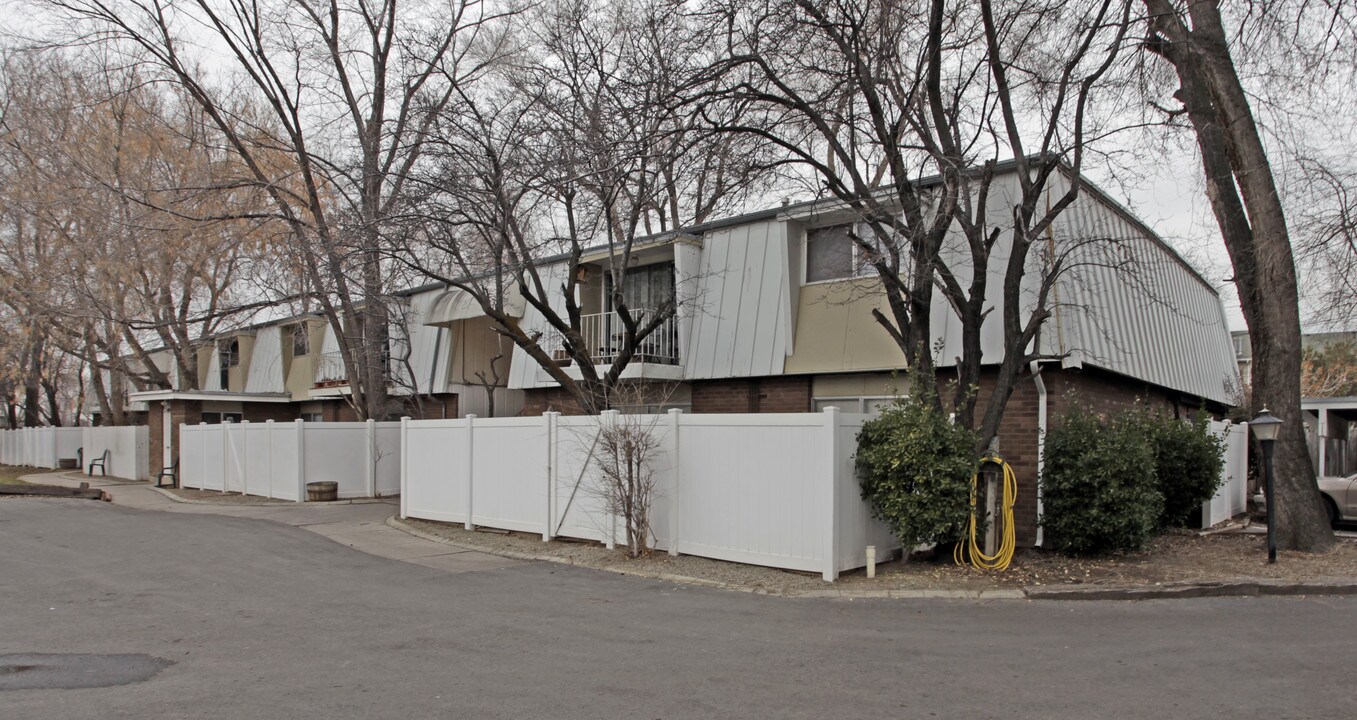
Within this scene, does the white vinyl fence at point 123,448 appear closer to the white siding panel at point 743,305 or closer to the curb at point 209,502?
the curb at point 209,502

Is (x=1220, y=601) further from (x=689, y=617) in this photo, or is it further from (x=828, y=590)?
(x=689, y=617)

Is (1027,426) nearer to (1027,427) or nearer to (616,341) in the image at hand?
(1027,427)

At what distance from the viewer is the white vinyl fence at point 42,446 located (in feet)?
112

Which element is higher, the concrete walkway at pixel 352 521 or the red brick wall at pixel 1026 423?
the red brick wall at pixel 1026 423

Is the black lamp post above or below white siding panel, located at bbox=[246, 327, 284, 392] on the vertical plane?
below

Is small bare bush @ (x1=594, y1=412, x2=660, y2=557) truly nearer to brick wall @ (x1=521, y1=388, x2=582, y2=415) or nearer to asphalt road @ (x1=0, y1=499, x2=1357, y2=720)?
asphalt road @ (x1=0, y1=499, x2=1357, y2=720)

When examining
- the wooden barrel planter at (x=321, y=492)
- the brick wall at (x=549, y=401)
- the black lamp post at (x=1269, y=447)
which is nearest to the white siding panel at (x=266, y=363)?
the wooden barrel planter at (x=321, y=492)

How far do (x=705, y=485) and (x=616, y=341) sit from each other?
703 centimetres

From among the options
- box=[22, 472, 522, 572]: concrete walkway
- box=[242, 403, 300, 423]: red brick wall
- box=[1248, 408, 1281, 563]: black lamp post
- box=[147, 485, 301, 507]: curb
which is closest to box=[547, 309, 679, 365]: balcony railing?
box=[22, 472, 522, 572]: concrete walkway

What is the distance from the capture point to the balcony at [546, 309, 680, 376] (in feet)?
51.8

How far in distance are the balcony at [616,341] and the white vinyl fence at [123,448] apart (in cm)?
1649

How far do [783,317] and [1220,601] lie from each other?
24.4 feet

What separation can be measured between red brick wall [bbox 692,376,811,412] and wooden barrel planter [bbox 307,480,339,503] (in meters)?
8.82

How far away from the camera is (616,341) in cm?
1700
